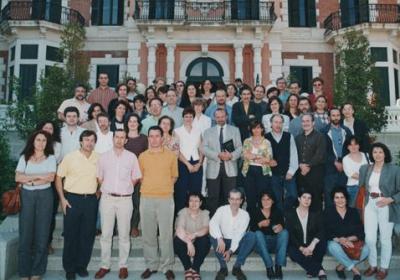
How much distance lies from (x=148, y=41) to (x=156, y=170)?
14.1 meters

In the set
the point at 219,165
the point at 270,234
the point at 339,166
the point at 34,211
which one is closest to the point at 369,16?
the point at 339,166

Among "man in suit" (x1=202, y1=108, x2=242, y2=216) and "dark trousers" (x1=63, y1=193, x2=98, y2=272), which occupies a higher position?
"man in suit" (x1=202, y1=108, x2=242, y2=216)

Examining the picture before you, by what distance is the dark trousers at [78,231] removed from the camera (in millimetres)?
5805

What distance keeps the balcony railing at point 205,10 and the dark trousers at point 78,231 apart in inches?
572

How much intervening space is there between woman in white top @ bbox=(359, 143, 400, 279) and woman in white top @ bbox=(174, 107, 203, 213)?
2.65m

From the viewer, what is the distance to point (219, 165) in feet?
21.8

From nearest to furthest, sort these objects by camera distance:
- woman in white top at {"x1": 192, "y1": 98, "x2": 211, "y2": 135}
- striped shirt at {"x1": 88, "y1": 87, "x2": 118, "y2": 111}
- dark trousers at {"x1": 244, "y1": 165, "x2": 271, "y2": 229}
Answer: dark trousers at {"x1": 244, "y1": 165, "x2": 271, "y2": 229} < woman in white top at {"x1": 192, "y1": 98, "x2": 211, "y2": 135} < striped shirt at {"x1": 88, "y1": 87, "x2": 118, "y2": 111}

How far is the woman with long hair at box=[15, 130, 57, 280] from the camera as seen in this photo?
564 centimetres

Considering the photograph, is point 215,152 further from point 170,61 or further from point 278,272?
point 170,61

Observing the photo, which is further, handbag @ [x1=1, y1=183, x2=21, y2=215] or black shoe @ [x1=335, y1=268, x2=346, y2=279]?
black shoe @ [x1=335, y1=268, x2=346, y2=279]

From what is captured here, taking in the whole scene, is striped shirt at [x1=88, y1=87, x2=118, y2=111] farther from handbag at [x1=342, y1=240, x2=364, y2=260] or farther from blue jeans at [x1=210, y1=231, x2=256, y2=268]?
handbag at [x1=342, y1=240, x2=364, y2=260]

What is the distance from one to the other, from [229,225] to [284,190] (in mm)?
1561

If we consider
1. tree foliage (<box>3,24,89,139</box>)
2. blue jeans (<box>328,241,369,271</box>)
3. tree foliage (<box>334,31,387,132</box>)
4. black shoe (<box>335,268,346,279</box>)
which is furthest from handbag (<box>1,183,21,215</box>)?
tree foliage (<box>334,31,387,132</box>)

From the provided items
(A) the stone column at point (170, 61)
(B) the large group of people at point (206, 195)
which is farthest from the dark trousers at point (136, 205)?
(A) the stone column at point (170, 61)
